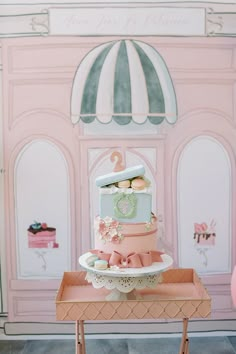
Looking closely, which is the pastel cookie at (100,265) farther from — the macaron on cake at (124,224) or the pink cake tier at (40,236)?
the pink cake tier at (40,236)

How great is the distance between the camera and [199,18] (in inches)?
122

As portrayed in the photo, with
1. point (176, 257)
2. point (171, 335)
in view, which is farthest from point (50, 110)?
point (171, 335)

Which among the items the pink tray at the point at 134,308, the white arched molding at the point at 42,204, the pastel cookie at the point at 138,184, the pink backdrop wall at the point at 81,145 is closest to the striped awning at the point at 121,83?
the pink backdrop wall at the point at 81,145

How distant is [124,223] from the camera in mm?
2234

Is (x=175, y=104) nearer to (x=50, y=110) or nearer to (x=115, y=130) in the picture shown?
(x=115, y=130)

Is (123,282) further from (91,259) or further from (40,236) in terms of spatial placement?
(40,236)

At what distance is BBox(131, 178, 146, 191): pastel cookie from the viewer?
225cm

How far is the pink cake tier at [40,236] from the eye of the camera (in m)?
3.20

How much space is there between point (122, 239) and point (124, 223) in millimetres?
73

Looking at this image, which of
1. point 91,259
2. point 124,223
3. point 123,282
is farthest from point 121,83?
point 123,282

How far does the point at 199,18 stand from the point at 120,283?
5.91 feet

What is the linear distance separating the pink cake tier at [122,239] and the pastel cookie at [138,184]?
16 centimetres

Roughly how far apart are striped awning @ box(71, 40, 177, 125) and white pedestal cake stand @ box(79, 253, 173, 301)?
3.80ft

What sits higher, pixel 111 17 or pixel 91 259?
pixel 111 17
